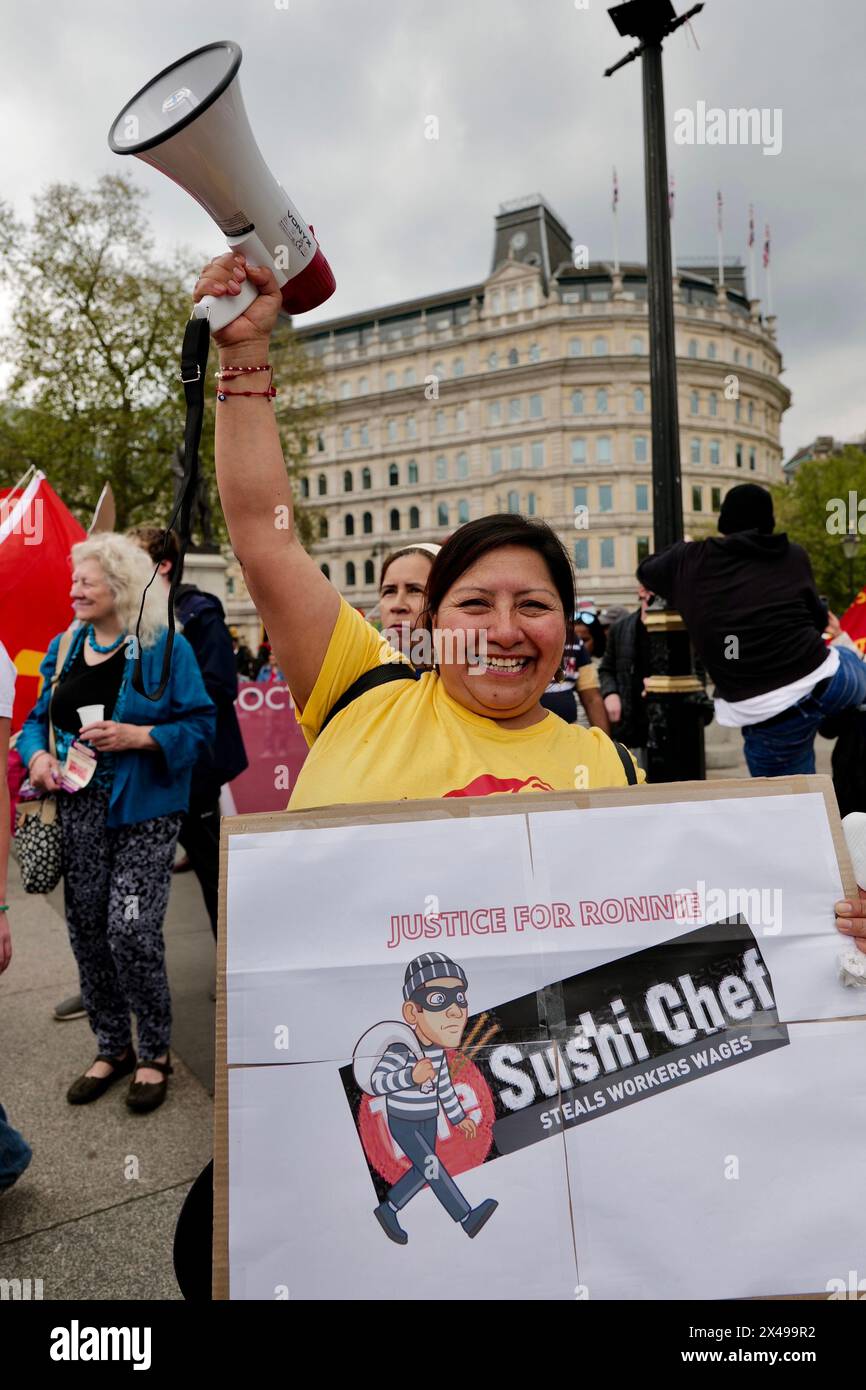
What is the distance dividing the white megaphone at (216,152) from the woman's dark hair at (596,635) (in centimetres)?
545

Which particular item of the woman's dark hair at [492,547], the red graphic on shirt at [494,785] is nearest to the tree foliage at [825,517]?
the woman's dark hair at [492,547]

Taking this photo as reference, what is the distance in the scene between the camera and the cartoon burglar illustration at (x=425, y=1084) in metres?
1.11

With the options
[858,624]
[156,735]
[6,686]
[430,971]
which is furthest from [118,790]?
[858,624]

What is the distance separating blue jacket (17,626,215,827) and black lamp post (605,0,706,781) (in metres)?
2.72

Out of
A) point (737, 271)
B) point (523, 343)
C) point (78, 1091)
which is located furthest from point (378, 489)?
point (78, 1091)

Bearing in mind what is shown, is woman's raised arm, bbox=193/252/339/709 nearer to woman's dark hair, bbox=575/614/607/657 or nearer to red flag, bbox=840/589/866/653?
red flag, bbox=840/589/866/653

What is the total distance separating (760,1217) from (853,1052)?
25 centimetres

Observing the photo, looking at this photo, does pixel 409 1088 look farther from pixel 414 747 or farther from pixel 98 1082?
pixel 98 1082

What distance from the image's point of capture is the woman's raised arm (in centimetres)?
146

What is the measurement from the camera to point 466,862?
3.98 feet

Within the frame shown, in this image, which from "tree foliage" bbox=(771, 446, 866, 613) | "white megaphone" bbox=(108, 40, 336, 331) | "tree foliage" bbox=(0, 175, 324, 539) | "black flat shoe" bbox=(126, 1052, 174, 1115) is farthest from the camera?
"tree foliage" bbox=(771, 446, 866, 613)

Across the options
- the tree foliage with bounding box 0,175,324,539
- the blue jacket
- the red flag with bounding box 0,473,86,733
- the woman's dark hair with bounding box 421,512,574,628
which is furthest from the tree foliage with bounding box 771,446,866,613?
the woman's dark hair with bounding box 421,512,574,628

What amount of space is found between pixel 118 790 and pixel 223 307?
2.03 meters

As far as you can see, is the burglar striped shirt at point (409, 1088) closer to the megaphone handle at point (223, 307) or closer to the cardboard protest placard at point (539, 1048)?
the cardboard protest placard at point (539, 1048)
